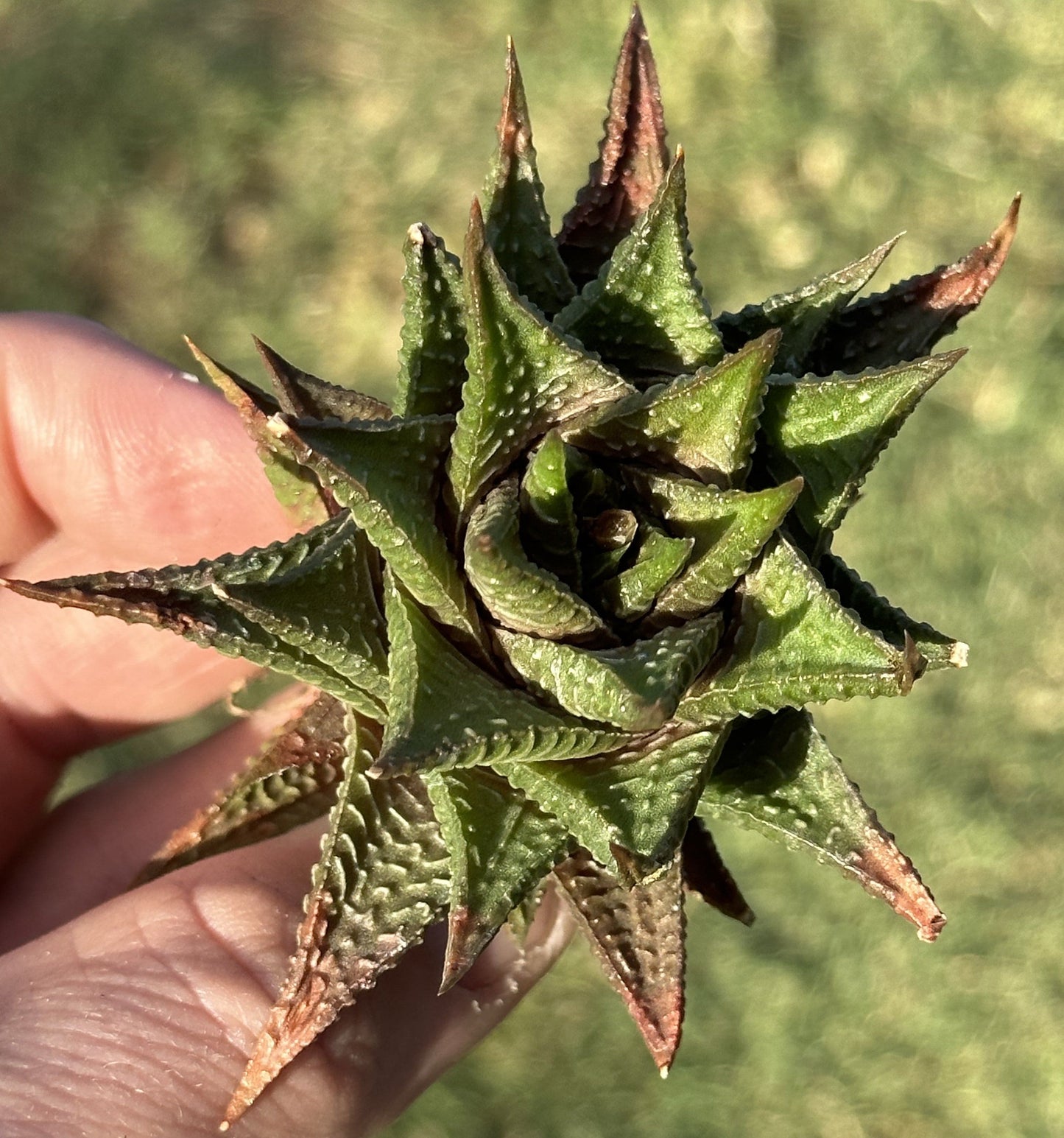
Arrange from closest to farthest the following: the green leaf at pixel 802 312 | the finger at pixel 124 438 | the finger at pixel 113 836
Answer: the green leaf at pixel 802 312 < the finger at pixel 124 438 < the finger at pixel 113 836

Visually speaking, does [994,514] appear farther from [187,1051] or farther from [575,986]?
[187,1051]

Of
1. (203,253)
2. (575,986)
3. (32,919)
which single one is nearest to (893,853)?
(32,919)

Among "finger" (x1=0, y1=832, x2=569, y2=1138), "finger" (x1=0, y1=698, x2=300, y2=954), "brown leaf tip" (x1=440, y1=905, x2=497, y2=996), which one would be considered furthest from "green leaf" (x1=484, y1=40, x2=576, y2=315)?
"finger" (x1=0, y1=698, x2=300, y2=954)

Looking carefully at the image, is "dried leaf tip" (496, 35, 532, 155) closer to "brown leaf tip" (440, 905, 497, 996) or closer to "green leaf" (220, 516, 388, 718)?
"green leaf" (220, 516, 388, 718)

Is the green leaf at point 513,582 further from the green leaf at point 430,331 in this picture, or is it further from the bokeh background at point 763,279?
the bokeh background at point 763,279

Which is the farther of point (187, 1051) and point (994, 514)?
point (994, 514)

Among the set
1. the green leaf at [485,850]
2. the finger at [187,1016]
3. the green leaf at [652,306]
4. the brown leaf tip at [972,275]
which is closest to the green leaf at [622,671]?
the green leaf at [485,850]
